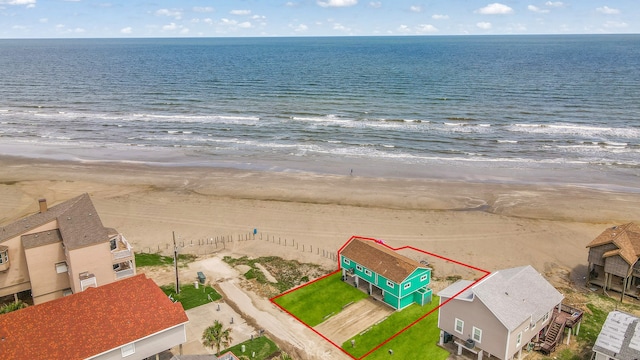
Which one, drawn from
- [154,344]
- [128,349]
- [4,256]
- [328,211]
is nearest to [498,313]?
[154,344]

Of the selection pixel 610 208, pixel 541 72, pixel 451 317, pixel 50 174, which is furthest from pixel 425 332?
pixel 541 72

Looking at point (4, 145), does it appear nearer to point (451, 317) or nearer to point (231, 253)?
point (231, 253)

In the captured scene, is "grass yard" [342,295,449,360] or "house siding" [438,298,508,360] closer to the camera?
"house siding" [438,298,508,360]

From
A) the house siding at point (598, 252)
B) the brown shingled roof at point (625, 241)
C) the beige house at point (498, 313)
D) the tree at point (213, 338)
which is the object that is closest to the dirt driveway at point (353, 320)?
the beige house at point (498, 313)

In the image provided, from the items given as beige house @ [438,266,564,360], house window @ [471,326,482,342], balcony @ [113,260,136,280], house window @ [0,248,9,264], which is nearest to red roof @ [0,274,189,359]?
balcony @ [113,260,136,280]

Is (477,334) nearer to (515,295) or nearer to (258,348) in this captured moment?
(515,295)

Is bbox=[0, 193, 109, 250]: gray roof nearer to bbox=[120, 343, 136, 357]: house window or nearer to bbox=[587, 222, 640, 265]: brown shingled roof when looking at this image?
bbox=[120, 343, 136, 357]: house window
